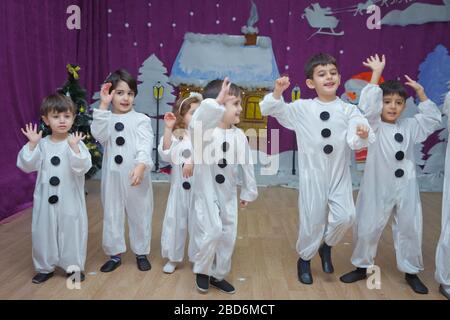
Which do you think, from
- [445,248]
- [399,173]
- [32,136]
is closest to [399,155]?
[399,173]

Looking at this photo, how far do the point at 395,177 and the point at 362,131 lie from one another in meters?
0.39

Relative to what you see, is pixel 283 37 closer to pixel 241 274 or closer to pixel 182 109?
pixel 182 109

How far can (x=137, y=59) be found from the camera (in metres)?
5.88

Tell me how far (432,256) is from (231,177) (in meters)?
1.67

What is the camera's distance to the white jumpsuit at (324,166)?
8.19 feet

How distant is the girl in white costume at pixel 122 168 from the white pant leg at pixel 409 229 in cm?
142

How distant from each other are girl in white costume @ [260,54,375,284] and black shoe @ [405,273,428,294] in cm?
47

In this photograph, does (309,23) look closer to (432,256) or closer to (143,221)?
(432,256)

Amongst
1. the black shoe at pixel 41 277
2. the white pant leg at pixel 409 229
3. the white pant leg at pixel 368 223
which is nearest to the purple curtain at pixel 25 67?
the black shoe at pixel 41 277

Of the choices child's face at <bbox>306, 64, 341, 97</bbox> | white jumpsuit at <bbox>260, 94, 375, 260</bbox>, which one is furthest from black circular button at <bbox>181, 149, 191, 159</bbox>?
child's face at <bbox>306, 64, 341, 97</bbox>

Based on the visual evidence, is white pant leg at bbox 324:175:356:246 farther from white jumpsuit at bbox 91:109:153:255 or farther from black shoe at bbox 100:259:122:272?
black shoe at bbox 100:259:122:272

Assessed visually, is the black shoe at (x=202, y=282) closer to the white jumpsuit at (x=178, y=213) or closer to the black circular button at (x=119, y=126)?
the white jumpsuit at (x=178, y=213)

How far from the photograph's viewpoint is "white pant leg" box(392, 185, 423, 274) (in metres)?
2.52
